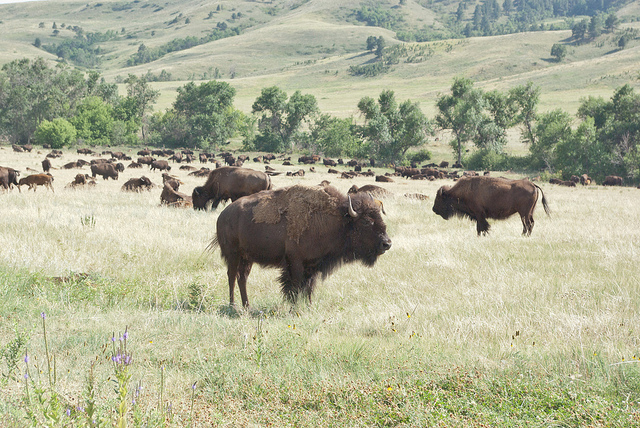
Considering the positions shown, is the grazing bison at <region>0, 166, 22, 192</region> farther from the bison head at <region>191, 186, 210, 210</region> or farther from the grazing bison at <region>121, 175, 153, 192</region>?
the bison head at <region>191, 186, 210, 210</region>

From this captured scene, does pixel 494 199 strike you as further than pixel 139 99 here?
No

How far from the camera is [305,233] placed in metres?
6.66

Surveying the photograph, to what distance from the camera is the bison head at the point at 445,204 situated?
48.1 feet

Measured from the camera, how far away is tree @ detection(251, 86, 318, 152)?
69.6 m

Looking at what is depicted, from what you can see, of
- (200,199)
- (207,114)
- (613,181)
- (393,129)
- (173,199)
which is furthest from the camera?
(207,114)

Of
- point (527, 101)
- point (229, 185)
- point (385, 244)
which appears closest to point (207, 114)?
point (527, 101)

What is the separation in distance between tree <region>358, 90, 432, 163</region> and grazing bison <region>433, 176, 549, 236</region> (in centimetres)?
4514

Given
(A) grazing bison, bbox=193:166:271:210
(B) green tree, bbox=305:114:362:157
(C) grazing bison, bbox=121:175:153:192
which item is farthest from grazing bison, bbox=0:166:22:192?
(B) green tree, bbox=305:114:362:157

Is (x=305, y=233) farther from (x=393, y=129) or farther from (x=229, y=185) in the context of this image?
(x=393, y=129)

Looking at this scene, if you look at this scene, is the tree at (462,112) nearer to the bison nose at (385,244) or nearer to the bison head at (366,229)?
the bison head at (366,229)

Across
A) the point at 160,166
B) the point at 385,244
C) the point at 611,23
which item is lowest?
the point at 160,166

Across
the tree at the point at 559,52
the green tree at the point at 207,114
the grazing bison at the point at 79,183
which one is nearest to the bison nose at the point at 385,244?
the grazing bison at the point at 79,183

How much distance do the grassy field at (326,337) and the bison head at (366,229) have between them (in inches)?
27.1

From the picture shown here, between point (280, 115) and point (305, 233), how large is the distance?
66130mm
